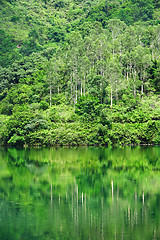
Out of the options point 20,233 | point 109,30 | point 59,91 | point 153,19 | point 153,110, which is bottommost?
point 20,233

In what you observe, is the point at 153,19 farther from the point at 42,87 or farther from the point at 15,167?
the point at 15,167

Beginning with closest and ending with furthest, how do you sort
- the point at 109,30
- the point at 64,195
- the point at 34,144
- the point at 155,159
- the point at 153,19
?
1. the point at 64,195
2. the point at 155,159
3. the point at 34,144
4. the point at 109,30
5. the point at 153,19

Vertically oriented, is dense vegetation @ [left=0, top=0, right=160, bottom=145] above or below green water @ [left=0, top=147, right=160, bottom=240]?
above

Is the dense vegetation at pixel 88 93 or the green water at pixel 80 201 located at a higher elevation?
the dense vegetation at pixel 88 93

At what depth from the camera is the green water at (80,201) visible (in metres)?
11.1

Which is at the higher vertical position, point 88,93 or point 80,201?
point 88,93

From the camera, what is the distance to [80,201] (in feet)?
48.2

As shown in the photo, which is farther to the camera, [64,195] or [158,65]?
[158,65]

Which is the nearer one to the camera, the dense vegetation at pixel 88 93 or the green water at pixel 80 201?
the green water at pixel 80 201

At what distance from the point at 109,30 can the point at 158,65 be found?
2226cm

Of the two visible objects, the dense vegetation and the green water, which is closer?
the green water

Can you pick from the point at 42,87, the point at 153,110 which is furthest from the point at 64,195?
the point at 42,87

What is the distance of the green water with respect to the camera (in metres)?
11.1

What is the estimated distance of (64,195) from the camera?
15.7 metres
